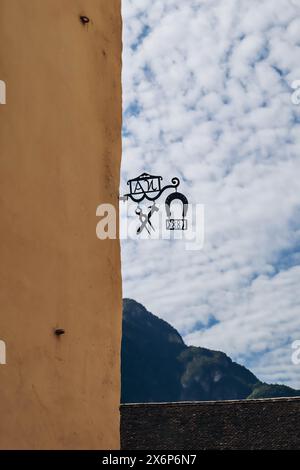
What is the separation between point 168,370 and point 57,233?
129m

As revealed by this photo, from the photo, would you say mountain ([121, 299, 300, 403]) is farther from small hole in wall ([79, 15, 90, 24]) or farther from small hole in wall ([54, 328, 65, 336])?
small hole in wall ([54, 328, 65, 336])

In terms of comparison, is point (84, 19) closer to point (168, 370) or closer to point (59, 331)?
point (59, 331)

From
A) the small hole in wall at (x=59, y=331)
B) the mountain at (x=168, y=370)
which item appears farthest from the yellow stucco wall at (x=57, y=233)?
the mountain at (x=168, y=370)

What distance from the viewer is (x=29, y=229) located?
3.79 m

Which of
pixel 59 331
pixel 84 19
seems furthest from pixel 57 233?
pixel 84 19

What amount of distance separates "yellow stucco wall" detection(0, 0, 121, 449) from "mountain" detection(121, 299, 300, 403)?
116 meters

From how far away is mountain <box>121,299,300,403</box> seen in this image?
123 m

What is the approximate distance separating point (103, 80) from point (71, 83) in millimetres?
399

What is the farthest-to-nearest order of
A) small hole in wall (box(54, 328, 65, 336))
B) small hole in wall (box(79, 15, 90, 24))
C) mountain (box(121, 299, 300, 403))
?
mountain (box(121, 299, 300, 403)) → small hole in wall (box(79, 15, 90, 24)) → small hole in wall (box(54, 328, 65, 336))

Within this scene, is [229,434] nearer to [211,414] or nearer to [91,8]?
[211,414]

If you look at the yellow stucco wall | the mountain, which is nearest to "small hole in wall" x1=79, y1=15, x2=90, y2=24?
the yellow stucco wall

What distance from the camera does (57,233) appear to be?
4008 mm

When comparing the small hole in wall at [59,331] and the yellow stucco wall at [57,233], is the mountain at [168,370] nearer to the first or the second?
the yellow stucco wall at [57,233]
